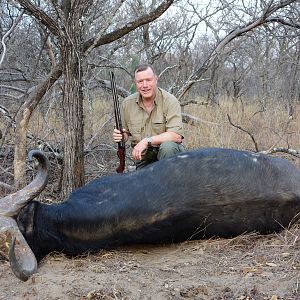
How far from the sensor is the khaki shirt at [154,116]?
15.2ft

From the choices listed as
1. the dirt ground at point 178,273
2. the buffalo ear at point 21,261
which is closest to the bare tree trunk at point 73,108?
the dirt ground at point 178,273

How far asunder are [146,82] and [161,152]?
646 mm

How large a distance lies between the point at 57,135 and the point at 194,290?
3.54 m

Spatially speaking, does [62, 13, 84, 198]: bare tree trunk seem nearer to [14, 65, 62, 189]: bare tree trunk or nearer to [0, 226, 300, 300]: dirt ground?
[14, 65, 62, 189]: bare tree trunk

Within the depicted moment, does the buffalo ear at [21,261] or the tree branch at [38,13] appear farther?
the tree branch at [38,13]

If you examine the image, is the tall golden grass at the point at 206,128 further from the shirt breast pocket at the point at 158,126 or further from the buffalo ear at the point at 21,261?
the buffalo ear at the point at 21,261

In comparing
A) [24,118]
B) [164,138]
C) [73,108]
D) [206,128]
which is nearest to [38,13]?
[73,108]

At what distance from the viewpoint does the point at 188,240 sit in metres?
3.78

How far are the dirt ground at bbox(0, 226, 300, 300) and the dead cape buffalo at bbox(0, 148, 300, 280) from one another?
3.9 inches

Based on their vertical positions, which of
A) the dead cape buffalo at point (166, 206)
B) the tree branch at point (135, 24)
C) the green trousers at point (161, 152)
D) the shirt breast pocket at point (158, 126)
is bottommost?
the dead cape buffalo at point (166, 206)

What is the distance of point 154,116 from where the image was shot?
15.4 feet

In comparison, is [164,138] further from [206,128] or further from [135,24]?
[206,128]

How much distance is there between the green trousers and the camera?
4.39 m

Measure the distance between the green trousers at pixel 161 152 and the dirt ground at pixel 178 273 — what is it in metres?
0.92
